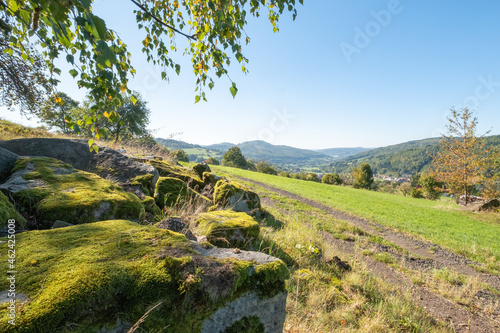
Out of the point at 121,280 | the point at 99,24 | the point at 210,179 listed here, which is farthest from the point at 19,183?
the point at 210,179

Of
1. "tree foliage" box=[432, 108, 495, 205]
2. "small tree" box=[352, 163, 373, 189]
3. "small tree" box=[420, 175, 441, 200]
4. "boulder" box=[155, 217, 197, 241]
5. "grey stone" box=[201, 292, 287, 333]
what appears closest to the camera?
"grey stone" box=[201, 292, 287, 333]

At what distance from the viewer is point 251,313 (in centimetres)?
194

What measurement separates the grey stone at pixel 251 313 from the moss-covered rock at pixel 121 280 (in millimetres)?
51

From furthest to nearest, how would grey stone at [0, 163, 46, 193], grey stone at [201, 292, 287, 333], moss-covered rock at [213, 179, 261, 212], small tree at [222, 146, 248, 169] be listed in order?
small tree at [222, 146, 248, 169]
moss-covered rock at [213, 179, 261, 212]
grey stone at [0, 163, 46, 193]
grey stone at [201, 292, 287, 333]

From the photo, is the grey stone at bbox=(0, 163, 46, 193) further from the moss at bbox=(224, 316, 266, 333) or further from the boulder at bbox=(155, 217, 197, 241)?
the moss at bbox=(224, 316, 266, 333)

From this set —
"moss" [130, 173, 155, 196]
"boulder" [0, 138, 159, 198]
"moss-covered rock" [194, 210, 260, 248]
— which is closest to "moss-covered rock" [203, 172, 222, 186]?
"boulder" [0, 138, 159, 198]

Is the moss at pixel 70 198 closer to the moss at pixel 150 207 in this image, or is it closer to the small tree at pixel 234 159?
the moss at pixel 150 207

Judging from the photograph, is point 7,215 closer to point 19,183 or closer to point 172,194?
point 19,183

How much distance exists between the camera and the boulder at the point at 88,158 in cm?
521

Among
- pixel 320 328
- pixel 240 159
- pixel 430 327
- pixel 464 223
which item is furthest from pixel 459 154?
pixel 240 159

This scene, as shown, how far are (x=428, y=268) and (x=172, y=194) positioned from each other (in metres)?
8.44

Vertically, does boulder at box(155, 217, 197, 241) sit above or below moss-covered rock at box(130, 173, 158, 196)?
below

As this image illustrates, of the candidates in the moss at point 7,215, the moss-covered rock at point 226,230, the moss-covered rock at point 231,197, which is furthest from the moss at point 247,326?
the moss-covered rock at point 231,197

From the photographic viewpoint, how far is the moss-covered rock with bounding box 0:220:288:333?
130 cm
